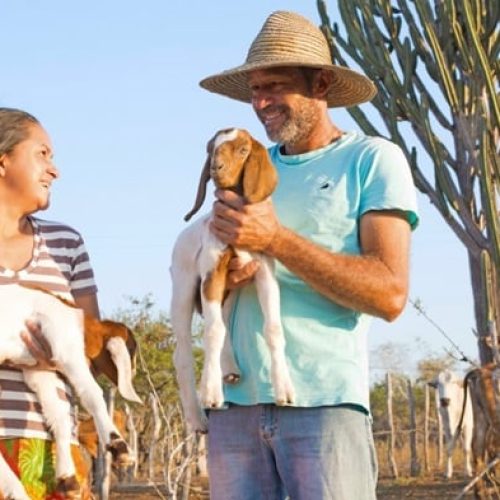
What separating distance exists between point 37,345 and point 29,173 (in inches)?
20.9

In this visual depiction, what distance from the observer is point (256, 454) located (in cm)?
429

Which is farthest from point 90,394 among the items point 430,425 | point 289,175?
point 430,425

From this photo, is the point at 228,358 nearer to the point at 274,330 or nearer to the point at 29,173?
the point at 274,330

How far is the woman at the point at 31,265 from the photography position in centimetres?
412

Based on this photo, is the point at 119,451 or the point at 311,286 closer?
the point at 119,451

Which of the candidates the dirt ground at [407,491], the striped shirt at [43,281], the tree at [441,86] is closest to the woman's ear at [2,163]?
the striped shirt at [43,281]

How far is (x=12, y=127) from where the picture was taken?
4277mm

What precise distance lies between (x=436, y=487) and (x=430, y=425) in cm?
981

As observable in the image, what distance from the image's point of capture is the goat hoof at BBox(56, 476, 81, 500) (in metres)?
4.09

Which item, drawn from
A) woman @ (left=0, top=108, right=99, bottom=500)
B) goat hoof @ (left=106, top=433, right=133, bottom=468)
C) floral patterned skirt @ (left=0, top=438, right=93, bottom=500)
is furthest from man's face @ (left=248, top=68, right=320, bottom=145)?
floral patterned skirt @ (left=0, top=438, right=93, bottom=500)

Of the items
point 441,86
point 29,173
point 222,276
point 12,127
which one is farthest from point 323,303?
point 441,86

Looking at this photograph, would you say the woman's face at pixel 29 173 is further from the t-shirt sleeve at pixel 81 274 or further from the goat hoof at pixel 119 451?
the goat hoof at pixel 119 451

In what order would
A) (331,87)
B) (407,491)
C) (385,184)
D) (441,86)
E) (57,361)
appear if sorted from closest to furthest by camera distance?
(57,361), (385,184), (331,87), (441,86), (407,491)

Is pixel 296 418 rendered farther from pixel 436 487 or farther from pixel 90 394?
pixel 436 487
